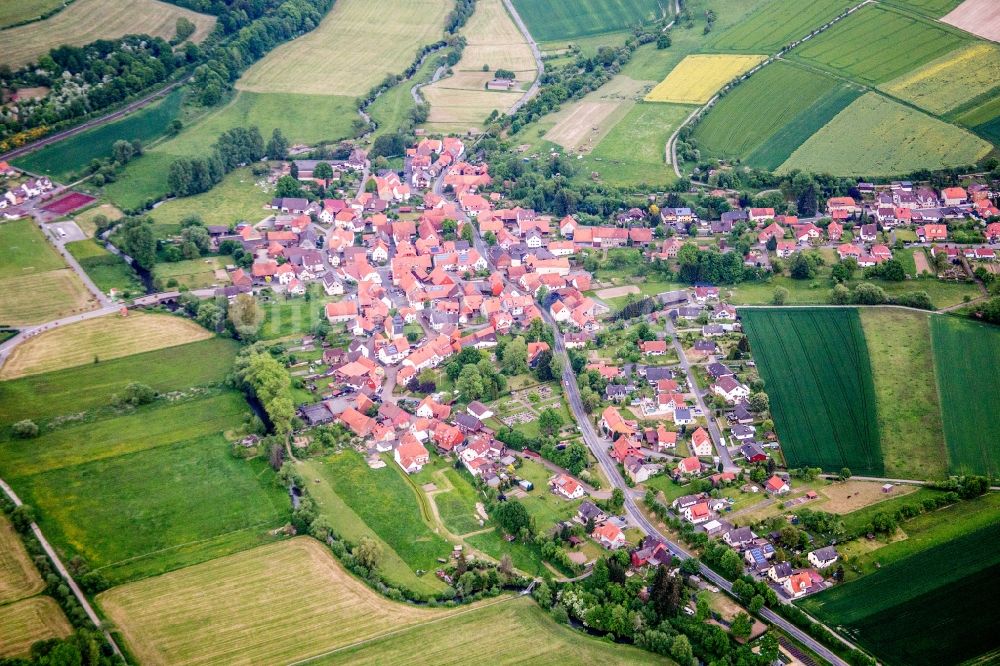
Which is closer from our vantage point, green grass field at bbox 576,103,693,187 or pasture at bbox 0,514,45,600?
pasture at bbox 0,514,45,600

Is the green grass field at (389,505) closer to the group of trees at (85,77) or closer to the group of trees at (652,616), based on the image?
the group of trees at (652,616)

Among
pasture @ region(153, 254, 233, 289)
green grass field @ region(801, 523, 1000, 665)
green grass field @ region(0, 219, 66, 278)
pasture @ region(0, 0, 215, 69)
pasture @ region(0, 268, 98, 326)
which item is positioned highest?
pasture @ region(0, 0, 215, 69)

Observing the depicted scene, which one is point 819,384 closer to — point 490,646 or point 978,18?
point 490,646

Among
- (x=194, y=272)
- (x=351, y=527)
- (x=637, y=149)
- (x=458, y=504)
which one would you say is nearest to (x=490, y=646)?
(x=458, y=504)

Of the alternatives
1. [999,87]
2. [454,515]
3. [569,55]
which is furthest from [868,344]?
[569,55]

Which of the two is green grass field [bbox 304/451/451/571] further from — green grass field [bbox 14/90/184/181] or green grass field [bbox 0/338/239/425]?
green grass field [bbox 14/90/184/181]

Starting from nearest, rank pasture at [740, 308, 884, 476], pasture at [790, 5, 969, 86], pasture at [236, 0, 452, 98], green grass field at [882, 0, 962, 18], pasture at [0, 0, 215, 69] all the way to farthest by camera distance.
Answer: pasture at [740, 308, 884, 476] < pasture at [790, 5, 969, 86] < pasture at [0, 0, 215, 69] < green grass field at [882, 0, 962, 18] < pasture at [236, 0, 452, 98]

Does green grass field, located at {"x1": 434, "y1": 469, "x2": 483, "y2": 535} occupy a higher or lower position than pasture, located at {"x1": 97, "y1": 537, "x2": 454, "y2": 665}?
higher

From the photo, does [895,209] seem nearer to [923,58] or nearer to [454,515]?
[923,58]

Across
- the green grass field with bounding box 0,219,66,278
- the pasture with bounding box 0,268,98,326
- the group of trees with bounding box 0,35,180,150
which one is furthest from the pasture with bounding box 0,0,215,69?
the pasture with bounding box 0,268,98,326
